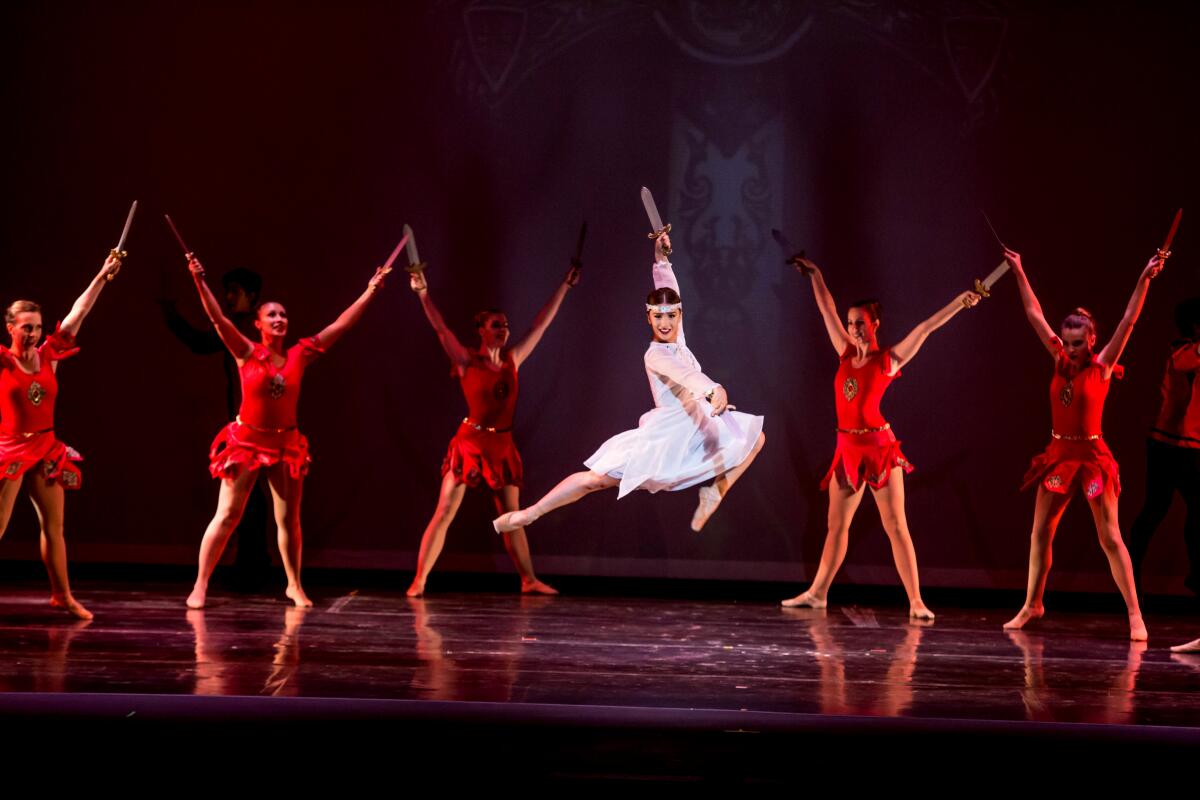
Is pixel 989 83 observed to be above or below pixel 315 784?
above

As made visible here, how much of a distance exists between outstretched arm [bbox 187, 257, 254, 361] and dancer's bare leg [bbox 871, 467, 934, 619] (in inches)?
120

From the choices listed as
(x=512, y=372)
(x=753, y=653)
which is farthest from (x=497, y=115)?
(x=753, y=653)

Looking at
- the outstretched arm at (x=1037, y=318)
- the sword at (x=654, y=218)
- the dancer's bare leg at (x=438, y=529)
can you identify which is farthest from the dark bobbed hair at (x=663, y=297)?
the outstretched arm at (x=1037, y=318)

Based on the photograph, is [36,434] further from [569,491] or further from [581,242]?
[581,242]

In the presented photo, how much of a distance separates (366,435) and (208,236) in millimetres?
1407

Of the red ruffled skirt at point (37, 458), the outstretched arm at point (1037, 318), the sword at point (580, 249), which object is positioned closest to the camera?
the red ruffled skirt at point (37, 458)

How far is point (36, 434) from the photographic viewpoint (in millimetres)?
5277

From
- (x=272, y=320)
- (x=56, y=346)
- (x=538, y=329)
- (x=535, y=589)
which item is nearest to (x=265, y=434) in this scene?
(x=272, y=320)

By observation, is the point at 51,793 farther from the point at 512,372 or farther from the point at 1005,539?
the point at 1005,539

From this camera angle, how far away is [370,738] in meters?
3.53

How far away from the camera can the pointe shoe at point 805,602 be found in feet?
20.4

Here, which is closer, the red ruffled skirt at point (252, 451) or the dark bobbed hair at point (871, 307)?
the red ruffled skirt at point (252, 451)

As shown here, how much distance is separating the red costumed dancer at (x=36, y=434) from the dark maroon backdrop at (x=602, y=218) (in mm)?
1558

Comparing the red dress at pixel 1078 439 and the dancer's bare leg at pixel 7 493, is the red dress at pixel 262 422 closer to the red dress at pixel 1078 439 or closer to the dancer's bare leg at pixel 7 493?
the dancer's bare leg at pixel 7 493
